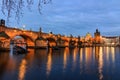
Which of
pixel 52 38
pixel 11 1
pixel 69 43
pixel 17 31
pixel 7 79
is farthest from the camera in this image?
pixel 69 43

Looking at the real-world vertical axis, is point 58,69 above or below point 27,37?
below

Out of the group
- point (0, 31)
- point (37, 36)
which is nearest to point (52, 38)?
point (37, 36)

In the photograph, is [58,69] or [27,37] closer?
[58,69]

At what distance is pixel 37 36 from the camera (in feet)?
344

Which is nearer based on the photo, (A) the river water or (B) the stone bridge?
(A) the river water

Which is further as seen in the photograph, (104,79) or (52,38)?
(52,38)

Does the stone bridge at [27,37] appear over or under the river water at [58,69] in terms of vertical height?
over

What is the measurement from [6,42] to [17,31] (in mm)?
17501

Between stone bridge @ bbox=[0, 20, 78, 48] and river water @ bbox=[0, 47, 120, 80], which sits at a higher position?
stone bridge @ bbox=[0, 20, 78, 48]

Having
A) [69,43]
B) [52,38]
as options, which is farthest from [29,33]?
[69,43]

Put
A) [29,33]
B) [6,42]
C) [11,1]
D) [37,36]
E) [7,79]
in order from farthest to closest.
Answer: [37,36] → [29,33] → [6,42] → [7,79] → [11,1]

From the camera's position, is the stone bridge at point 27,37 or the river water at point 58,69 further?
the stone bridge at point 27,37

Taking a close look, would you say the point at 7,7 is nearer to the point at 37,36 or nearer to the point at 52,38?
the point at 37,36

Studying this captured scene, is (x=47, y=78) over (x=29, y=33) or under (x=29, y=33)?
under
